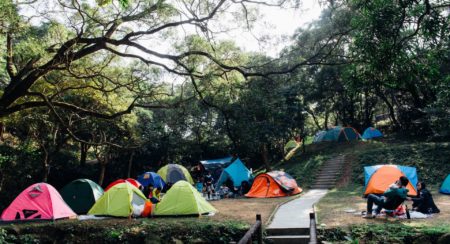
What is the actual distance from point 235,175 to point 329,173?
5.44m

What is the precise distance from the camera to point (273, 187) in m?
15.6

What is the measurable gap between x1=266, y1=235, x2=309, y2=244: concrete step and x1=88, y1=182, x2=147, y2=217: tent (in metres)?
4.63

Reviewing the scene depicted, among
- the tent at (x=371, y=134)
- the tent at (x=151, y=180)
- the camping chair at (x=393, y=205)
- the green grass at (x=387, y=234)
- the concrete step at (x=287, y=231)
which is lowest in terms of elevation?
the green grass at (x=387, y=234)

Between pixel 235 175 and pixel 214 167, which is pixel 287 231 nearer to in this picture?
pixel 235 175

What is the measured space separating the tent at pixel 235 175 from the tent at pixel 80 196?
6.47 meters

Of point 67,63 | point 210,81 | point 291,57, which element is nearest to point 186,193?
point 210,81

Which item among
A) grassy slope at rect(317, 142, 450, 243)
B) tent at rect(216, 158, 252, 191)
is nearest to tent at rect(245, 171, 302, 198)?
tent at rect(216, 158, 252, 191)

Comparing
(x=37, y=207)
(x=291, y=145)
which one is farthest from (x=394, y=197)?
(x=291, y=145)

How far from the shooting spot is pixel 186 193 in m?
10.8

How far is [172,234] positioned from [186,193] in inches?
85.9

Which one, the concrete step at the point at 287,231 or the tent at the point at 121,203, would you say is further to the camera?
the tent at the point at 121,203

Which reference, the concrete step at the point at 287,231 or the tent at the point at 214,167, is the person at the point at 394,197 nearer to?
the concrete step at the point at 287,231

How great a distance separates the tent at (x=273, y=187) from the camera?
1548 centimetres

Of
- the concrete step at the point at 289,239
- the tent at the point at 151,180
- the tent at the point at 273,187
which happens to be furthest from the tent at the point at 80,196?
the concrete step at the point at 289,239
